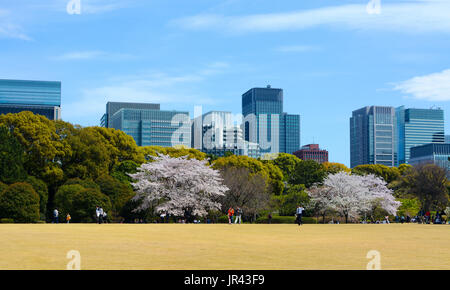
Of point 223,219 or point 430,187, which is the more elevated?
point 430,187

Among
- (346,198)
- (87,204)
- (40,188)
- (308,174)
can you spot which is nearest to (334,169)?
(308,174)

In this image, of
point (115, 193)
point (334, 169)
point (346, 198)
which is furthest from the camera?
point (334, 169)

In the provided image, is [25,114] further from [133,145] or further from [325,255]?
[325,255]

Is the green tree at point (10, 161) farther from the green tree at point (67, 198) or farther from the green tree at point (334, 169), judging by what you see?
the green tree at point (334, 169)

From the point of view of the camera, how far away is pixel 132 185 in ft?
208

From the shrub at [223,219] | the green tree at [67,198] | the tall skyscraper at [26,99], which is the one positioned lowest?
the shrub at [223,219]

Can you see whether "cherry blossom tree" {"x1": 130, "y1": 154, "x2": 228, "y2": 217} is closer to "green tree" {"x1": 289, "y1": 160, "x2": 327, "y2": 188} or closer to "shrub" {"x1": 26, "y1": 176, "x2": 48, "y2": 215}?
"shrub" {"x1": 26, "y1": 176, "x2": 48, "y2": 215}

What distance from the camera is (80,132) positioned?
65.6 meters

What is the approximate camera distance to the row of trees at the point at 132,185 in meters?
52.3

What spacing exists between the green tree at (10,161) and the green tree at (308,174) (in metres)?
39.4

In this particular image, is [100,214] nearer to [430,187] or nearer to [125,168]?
[125,168]

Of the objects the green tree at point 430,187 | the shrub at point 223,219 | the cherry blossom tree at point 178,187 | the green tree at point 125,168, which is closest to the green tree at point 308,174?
the green tree at point 430,187

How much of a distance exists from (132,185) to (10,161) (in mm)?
14828

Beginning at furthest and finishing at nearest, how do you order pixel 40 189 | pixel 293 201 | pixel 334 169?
pixel 334 169, pixel 293 201, pixel 40 189
